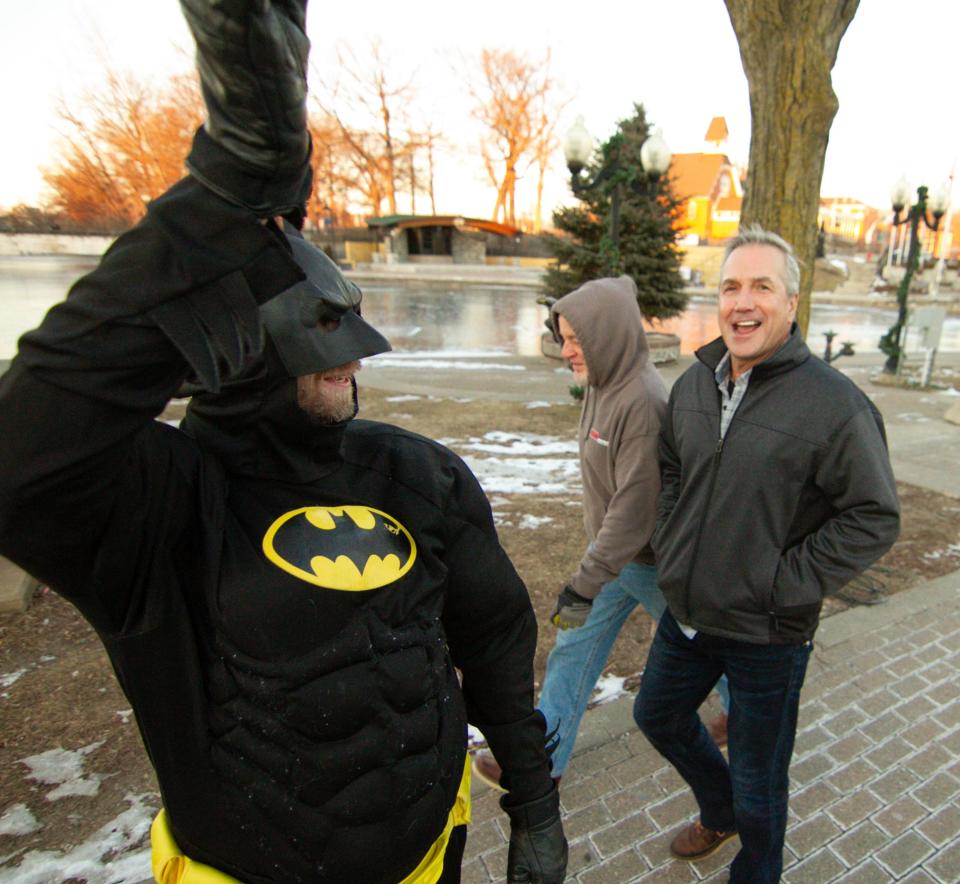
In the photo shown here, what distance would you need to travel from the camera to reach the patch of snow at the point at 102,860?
2.13 m

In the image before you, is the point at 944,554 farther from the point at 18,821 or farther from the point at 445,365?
the point at 445,365

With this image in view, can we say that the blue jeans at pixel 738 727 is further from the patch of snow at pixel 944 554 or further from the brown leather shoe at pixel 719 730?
the patch of snow at pixel 944 554

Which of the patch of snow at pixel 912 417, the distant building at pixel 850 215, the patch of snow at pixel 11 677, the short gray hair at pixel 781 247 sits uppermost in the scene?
the distant building at pixel 850 215

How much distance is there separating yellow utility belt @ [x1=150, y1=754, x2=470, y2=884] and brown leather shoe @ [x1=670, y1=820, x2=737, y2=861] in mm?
1235

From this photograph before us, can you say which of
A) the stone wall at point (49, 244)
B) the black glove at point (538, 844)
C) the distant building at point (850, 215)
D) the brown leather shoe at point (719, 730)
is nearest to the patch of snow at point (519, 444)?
the brown leather shoe at point (719, 730)

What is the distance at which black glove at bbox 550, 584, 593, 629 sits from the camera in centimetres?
238

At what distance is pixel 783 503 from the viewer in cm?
182

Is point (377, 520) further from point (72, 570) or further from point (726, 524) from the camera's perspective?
point (726, 524)

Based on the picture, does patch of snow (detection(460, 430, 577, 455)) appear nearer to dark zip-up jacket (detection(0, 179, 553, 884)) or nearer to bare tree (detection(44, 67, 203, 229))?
dark zip-up jacket (detection(0, 179, 553, 884))

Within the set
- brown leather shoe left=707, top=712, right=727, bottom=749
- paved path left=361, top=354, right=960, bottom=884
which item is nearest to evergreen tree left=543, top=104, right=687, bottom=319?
paved path left=361, top=354, right=960, bottom=884

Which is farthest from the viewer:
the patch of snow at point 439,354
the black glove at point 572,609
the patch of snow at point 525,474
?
the patch of snow at point 439,354

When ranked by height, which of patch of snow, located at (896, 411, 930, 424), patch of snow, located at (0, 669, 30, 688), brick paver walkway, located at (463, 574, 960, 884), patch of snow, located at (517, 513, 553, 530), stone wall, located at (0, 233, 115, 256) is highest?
stone wall, located at (0, 233, 115, 256)

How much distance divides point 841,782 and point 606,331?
2.03 meters

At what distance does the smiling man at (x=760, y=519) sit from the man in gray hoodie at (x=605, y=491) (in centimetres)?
18
